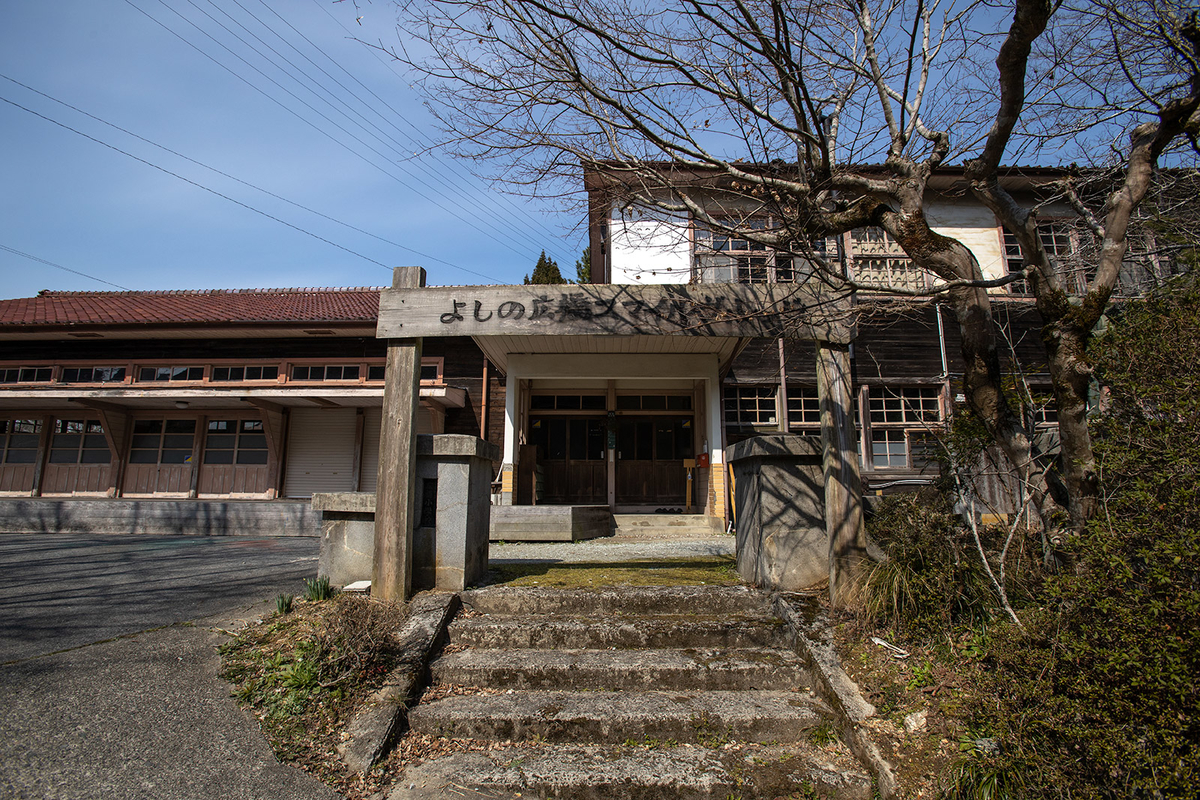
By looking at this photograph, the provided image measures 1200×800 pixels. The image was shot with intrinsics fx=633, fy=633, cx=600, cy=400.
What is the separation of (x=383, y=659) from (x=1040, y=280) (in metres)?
4.65

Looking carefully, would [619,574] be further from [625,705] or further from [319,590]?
[319,590]

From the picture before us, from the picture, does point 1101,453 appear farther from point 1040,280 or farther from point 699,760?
point 699,760

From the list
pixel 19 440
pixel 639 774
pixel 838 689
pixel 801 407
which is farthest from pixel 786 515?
pixel 19 440

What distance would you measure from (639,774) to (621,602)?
1631 mm

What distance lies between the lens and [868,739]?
3.23 meters

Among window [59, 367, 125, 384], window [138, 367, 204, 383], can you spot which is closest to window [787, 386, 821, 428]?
window [138, 367, 204, 383]

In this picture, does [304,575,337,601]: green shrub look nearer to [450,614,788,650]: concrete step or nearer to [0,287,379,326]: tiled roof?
[450,614,788,650]: concrete step

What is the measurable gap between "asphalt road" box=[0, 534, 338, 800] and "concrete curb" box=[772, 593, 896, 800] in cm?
258

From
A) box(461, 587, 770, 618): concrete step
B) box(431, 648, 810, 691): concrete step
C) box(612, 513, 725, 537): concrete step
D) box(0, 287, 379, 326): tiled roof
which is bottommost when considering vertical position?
box(431, 648, 810, 691): concrete step

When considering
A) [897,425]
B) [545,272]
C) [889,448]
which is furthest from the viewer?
[545,272]

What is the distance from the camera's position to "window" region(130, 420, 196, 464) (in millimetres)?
16188

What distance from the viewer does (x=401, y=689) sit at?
3.63m

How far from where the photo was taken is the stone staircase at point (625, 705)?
10.1 ft

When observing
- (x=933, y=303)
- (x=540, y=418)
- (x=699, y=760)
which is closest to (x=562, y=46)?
(x=933, y=303)
